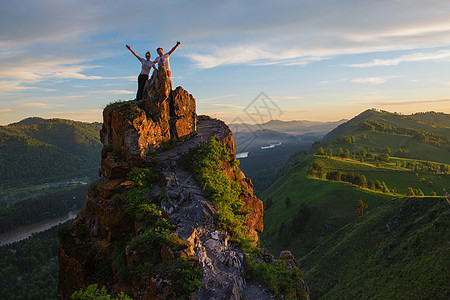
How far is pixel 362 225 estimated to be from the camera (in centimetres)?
5341

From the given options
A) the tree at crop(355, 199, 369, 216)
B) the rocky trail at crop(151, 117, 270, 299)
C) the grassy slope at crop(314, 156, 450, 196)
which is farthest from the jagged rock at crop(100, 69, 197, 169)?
the grassy slope at crop(314, 156, 450, 196)

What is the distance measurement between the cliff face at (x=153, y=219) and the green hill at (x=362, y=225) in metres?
23.8

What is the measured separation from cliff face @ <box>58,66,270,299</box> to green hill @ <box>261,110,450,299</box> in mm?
23832

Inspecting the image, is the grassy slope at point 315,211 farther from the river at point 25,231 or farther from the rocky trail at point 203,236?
the river at point 25,231

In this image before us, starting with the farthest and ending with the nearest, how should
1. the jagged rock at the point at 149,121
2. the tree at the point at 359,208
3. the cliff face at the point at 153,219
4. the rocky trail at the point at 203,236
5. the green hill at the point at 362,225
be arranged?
the tree at the point at 359,208, the green hill at the point at 362,225, the jagged rock at the point at 149,121, the cliff face at the point at 153,219, the rocky trail at the point at 203,236

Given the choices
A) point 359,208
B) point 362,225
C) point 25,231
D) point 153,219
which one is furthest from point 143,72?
point 25,231

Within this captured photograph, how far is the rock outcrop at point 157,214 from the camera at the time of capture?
443 inches

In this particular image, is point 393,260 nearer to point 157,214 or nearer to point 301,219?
point 157,214

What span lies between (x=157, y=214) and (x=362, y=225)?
5229 cm

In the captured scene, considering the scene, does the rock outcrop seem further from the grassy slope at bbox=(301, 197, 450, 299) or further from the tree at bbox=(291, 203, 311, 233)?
the tree at bbox=(291, 203, 311, 233)

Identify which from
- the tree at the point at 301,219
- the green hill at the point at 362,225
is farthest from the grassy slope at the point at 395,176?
the tree at the point at 301,219

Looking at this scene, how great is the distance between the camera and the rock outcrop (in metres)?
11.3

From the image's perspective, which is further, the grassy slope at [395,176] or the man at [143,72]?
the grassy slope at [395,176]

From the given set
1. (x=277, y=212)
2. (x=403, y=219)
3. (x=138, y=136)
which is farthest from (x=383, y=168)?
(x=138, y=136)
